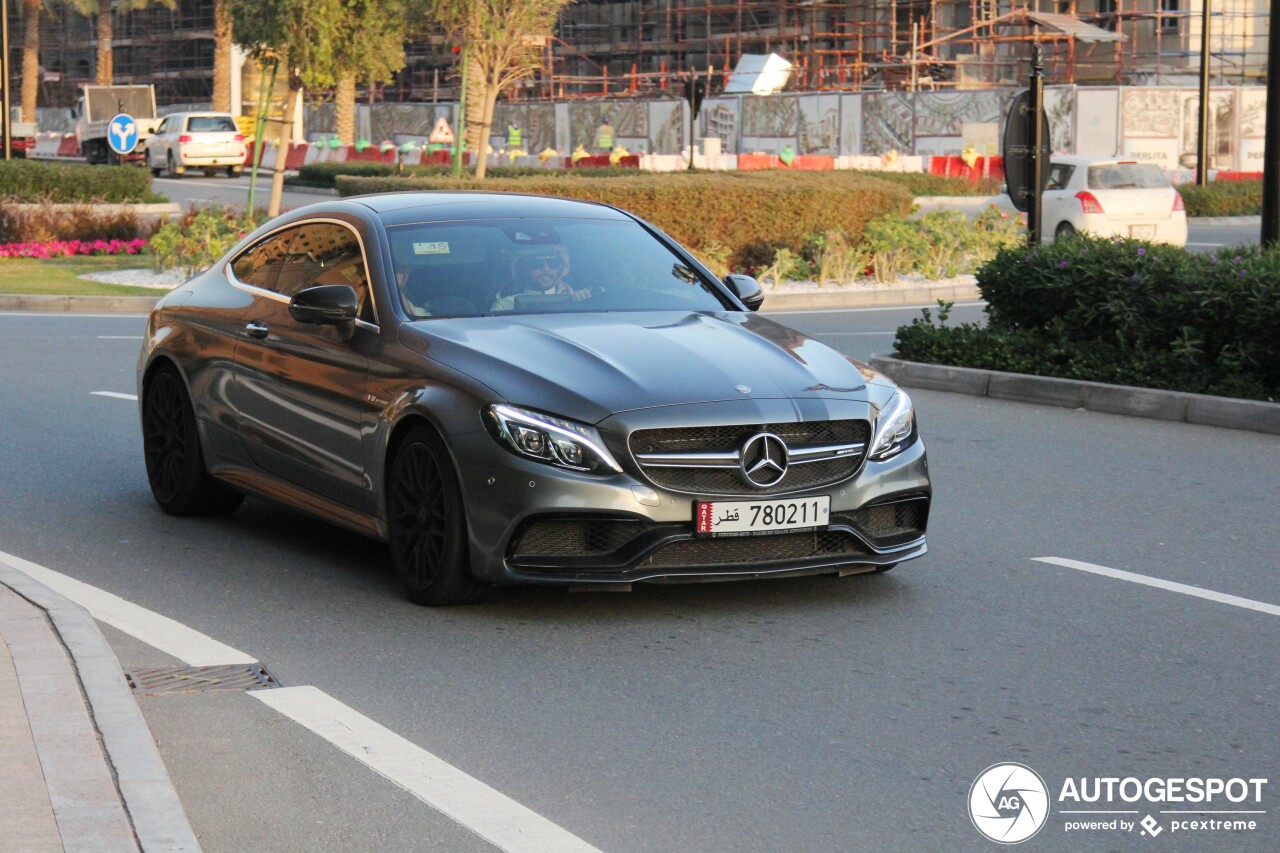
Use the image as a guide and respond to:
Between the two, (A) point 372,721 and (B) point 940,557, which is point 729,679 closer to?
(A) point 372,721

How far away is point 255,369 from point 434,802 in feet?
12.5

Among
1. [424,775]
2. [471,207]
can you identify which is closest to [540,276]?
[471,207]

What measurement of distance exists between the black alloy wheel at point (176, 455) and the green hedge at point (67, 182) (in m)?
23.9

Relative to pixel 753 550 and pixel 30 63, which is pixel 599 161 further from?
pixel 753 550

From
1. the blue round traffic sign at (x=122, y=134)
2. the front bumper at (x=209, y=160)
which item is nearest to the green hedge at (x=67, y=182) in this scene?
the blue round traffic sign at (x=122, y=134)

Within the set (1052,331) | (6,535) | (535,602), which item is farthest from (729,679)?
(1052,331)

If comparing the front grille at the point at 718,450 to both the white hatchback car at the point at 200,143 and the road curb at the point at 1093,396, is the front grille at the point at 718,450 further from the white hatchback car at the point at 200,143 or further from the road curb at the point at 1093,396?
the white hatchback car at the point at 200,143

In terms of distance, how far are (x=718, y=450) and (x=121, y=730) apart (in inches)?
93.1

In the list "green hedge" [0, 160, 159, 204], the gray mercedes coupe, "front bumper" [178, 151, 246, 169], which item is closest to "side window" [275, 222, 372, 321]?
the gray mercedes coupe

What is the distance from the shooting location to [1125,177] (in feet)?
95.0

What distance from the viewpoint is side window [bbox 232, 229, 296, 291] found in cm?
866

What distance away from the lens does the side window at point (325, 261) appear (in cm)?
796

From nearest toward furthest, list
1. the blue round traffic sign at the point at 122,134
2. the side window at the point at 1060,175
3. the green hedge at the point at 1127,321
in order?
1. the green hedge at the point at 1127,321
2. the side window at the point at 1060,175
3. the blue round traffic sign at the point at 122,134

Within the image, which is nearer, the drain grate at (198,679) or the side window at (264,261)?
the drain grate at (198,679)
